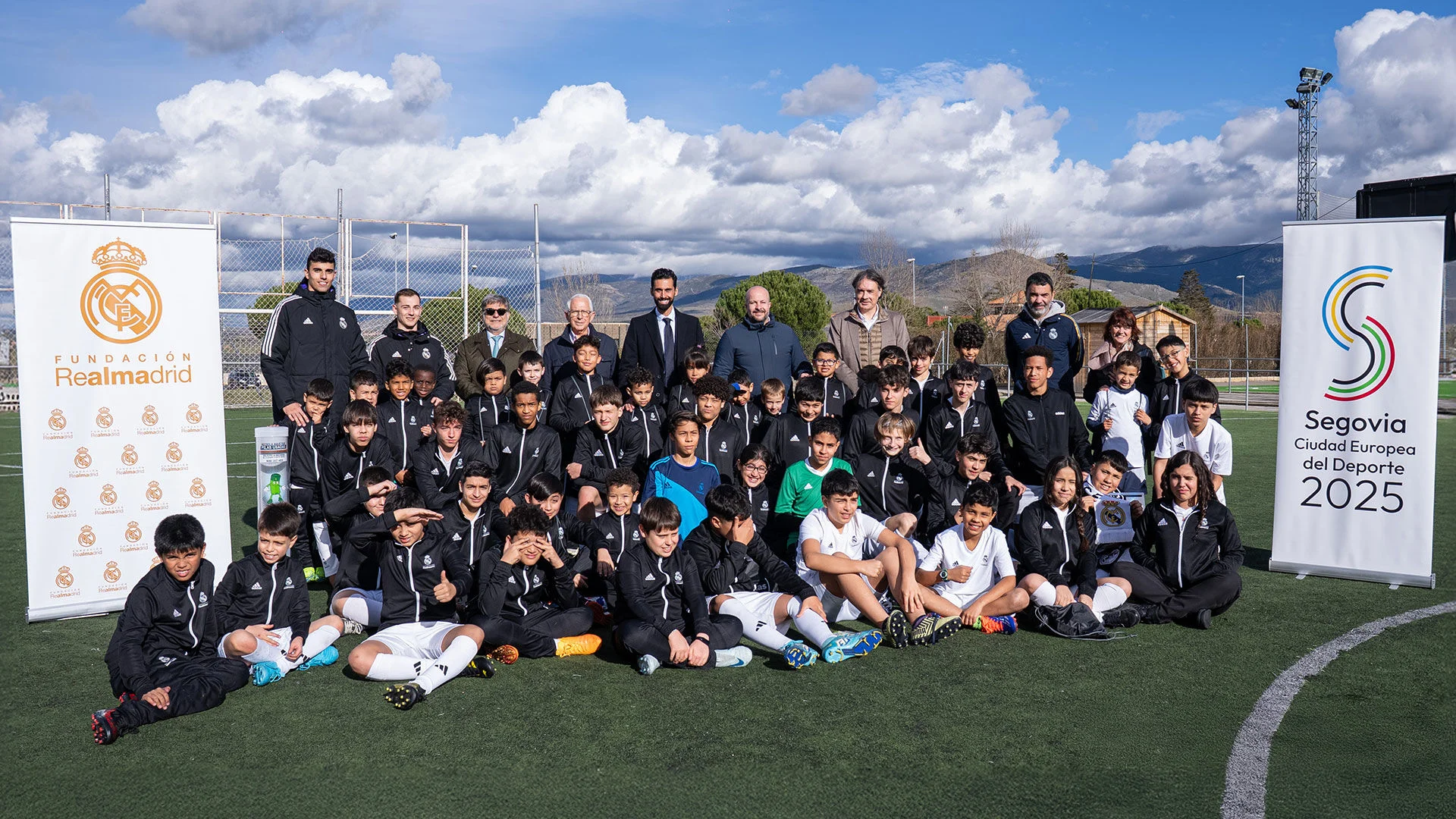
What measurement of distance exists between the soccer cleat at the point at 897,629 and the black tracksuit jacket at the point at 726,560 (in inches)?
21.5

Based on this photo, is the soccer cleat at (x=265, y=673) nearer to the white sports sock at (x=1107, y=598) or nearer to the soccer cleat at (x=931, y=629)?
the soccer cleat at (x=931, y=629)

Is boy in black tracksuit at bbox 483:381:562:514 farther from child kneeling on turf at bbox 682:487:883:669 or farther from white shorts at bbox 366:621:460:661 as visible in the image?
white shorts at bbox 366:621:460:661

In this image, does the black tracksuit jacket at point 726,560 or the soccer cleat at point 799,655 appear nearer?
the soccer cleat at point 799,655

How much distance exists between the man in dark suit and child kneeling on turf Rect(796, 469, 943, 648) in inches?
91.0

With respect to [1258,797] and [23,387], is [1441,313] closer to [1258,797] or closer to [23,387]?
[1258,797]

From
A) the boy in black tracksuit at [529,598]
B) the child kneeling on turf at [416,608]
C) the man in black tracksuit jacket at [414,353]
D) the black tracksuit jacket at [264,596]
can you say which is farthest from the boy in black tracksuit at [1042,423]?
the black tracksuit jacket at [264,596]

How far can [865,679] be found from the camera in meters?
4.62

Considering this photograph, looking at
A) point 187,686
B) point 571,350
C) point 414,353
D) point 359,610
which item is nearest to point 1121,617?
point 359,610

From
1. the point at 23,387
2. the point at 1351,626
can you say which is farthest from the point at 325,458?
the point at 1351,626

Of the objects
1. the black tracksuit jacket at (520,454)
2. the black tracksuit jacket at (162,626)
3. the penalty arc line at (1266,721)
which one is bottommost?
the penalty arc line at (1266,721)

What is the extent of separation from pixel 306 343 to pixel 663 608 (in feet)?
12.3

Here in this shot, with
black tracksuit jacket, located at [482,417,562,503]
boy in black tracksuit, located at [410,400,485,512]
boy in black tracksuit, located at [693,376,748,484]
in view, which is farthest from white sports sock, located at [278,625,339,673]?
A: boy in black tracksuit, located at [693,376,748,484]

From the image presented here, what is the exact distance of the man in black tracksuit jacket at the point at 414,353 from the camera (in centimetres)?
745

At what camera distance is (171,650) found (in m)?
4.44
